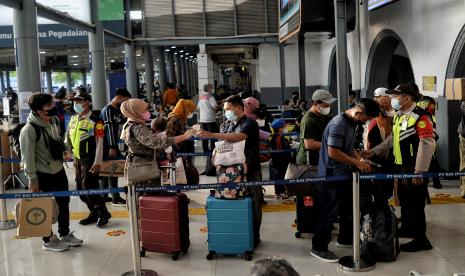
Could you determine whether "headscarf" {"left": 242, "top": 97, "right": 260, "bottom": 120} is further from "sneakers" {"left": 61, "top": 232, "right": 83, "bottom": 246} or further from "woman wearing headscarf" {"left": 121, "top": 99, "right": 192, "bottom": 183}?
"sneakers" {"left": 61, "top": 232, "right": 83, "bottom": 246}

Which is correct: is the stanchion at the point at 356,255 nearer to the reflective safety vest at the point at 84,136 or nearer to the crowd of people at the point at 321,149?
the crowd of people at the point at 321,149

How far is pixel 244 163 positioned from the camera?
486cm

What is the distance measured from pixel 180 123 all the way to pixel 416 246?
3.43m

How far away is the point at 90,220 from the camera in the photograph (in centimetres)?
639

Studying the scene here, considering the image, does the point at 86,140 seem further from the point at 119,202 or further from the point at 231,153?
the point at 231,153

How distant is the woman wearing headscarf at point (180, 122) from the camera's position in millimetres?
6887

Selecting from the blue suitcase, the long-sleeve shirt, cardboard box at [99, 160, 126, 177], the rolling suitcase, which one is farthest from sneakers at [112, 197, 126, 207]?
the long-sleeve shirt

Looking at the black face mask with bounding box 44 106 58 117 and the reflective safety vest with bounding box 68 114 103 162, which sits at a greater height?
the black face mask with bounding box 44 106 58 117

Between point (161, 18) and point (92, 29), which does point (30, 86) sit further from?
point (161, 18)

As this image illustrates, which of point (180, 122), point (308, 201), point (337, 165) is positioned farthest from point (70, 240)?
point (337, 165)

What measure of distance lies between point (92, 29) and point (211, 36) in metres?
6.62

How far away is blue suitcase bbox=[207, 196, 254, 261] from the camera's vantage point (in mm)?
4840

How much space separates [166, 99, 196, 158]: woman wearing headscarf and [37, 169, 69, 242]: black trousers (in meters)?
1.81

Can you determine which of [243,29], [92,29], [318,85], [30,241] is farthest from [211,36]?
[30,241]
